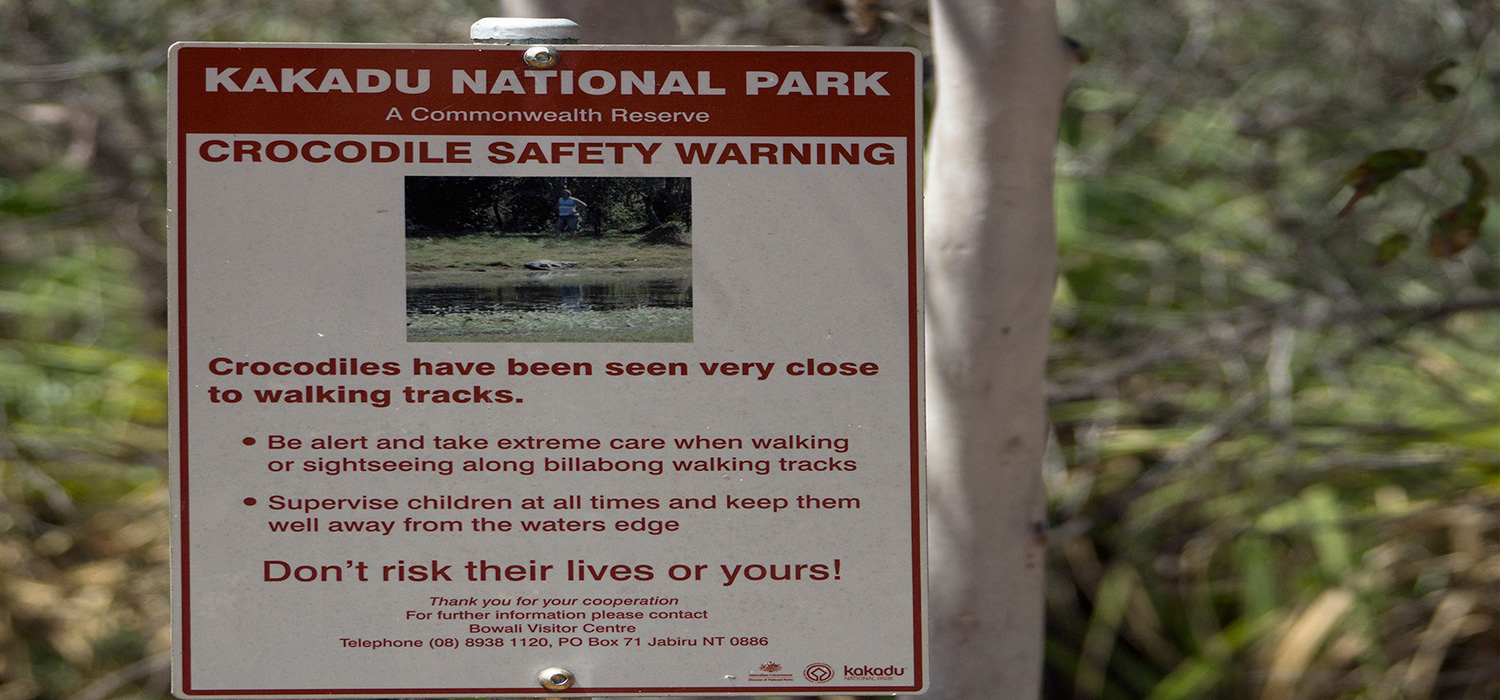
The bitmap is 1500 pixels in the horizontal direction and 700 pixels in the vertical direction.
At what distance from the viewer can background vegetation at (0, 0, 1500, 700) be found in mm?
3107

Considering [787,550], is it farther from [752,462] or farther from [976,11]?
[976,11]

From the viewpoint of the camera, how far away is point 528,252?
3.75 ft

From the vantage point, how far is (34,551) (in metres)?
3.62

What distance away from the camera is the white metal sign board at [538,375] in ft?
3.75

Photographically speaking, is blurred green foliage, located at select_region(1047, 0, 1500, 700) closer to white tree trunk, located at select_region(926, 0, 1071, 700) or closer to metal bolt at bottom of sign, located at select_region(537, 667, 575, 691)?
white tree trunk, located at select_region(926, 0, 1071, 700)

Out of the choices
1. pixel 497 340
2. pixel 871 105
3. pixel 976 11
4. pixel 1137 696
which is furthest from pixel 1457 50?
pixel 497 340

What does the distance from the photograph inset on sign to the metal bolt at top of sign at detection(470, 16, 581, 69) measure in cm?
11

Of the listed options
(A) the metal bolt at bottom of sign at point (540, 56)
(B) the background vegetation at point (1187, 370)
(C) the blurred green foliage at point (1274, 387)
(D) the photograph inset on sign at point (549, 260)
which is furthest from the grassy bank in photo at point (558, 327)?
(C) the blurred green foliage at point (1274, 387)

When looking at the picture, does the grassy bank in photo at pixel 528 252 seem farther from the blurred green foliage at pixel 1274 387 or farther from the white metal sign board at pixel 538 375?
the blurred green foliage at pixel 1274 387

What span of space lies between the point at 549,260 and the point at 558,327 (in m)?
0.06

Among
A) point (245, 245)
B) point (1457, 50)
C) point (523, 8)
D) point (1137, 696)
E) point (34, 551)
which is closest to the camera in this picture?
point (245, 245)

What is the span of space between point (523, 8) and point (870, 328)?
51 cm

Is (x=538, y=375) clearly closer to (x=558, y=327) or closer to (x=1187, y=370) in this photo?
(x=558, y=327)

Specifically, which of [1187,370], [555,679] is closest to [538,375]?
[555,679]
